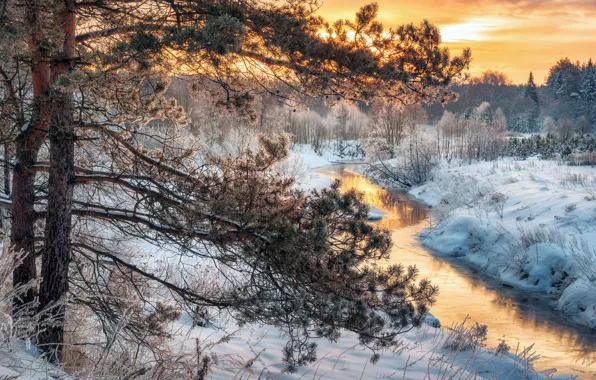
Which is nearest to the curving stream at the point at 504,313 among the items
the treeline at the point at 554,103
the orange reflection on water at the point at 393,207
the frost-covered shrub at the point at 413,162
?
the orange reflection on water at the point at 393,207

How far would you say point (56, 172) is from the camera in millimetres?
5023

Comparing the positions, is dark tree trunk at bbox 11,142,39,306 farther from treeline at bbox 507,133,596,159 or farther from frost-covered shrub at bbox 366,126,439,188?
treeline at bbox 507,133,596,159

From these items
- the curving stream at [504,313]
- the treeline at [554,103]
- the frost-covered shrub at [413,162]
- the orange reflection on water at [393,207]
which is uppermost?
the treeline at [554,103]

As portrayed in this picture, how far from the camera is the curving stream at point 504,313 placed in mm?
9297

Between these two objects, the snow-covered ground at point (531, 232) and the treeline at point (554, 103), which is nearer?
the snow-covered ground at point (531, 232)

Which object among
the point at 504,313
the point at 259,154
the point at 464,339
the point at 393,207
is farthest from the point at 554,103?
the point at 259,154

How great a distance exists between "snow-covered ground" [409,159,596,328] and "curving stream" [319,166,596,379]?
0.48m

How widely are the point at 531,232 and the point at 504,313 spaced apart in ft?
13.1

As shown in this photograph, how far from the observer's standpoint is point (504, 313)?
11.6m

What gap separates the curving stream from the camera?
30.5 ft

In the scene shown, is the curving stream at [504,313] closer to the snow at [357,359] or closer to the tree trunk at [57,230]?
the snow at [357,359]

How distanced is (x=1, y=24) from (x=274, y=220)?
8.85 feet

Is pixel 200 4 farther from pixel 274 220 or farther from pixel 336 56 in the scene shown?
pixel 274 220

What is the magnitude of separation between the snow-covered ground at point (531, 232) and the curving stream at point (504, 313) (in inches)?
18.9
